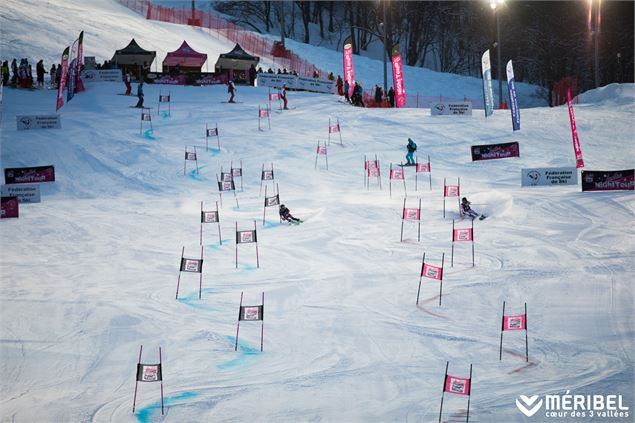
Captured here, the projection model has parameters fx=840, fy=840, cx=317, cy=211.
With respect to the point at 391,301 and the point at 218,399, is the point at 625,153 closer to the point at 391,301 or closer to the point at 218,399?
the point at 391,301

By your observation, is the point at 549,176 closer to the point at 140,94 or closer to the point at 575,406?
the point at 575,406

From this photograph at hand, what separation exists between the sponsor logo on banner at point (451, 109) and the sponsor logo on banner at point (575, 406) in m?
28.7

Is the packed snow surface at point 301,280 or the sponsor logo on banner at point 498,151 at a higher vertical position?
the sponsor logo on banner at point 498,151

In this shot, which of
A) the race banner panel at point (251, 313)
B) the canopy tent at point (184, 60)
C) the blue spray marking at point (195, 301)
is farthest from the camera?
the canopy tent at point (184, 60)

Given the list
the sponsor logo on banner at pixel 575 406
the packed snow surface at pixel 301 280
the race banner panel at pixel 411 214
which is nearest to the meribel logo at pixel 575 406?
the sponsor logo on banner at pixel 575 406

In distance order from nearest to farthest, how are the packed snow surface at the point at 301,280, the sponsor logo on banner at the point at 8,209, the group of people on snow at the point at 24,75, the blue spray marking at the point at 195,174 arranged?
the packed snow surface at the point at 301,280
the sponsor logo on banner at the point at 8,209
the blue spray marking at the point at 195,174
the group of people on snow at the point at 24,75

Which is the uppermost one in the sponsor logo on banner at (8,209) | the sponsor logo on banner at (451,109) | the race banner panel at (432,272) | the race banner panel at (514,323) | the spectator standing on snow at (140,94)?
the spectator standing on snow at (140,94)

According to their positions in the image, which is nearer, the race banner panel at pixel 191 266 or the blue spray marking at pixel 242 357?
the blue spray marking at pixel 242 357

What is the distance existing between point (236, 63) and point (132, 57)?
19.3ft

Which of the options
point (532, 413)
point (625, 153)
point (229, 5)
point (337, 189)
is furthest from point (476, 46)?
point (532, 413)

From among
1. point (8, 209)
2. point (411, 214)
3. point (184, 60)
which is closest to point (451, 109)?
point (184, 60)

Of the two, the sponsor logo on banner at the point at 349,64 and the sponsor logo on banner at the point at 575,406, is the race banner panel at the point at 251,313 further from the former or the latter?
the sponsor logo on banner at the point at 349,64

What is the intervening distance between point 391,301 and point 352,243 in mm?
5300

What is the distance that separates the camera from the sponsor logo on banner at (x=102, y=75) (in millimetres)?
42594
